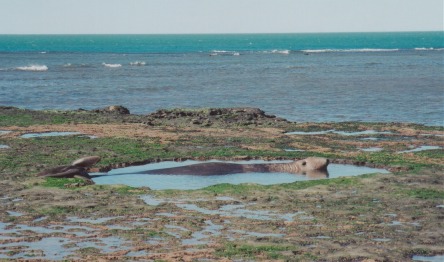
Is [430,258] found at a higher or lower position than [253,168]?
higher

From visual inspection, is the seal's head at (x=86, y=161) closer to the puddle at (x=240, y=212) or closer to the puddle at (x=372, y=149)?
the puddle at (x=240, y=212)

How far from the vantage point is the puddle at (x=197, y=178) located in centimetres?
2345

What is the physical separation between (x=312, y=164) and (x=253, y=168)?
1879 mm

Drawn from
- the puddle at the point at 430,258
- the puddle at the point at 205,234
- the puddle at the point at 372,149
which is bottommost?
the puddle at the point at 372,149

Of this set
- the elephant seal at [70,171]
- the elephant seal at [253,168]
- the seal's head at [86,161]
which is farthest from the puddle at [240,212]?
the seal's head at [86,161]

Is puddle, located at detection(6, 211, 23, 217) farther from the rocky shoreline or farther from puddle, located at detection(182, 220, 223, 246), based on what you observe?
puddle, located at detection(182, 220, 223, 246)

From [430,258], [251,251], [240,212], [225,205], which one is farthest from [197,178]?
[430,258]

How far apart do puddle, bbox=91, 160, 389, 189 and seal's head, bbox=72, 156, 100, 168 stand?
0.36 meters

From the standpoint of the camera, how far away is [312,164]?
2544 centimetres

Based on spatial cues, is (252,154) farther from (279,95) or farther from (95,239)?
(279,95)

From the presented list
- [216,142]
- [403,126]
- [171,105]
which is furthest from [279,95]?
[216,142]

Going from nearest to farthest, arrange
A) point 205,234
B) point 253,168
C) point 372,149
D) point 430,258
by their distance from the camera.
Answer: point 430,258, point 205,234, point 253,168, point 372,149

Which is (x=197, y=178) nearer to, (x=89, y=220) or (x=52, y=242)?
(x=89, y=220)

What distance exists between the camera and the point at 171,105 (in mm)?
53656
